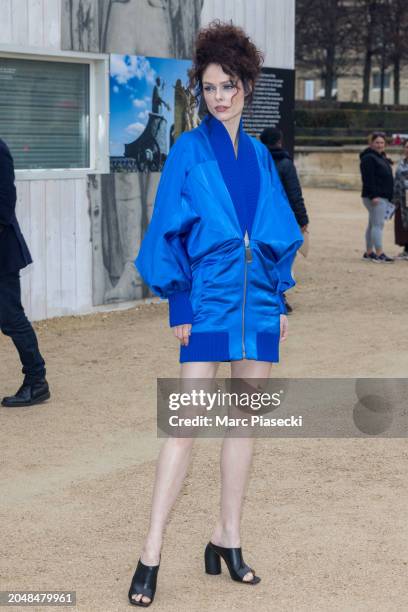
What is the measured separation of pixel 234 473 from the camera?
166 inches

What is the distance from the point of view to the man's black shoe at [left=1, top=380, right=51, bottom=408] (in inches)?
284

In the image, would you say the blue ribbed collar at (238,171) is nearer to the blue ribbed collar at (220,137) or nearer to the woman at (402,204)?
the blue ribbed collar at (220,137)

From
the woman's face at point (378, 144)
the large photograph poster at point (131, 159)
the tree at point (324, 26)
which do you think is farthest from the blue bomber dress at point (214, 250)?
the tree at point (324, 26)

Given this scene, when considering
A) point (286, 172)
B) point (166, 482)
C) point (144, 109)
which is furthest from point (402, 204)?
point (166, 482)

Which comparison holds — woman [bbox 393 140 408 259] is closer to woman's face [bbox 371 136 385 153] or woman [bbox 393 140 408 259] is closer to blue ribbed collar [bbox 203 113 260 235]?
woman's face [bbox 371 136 385 153]

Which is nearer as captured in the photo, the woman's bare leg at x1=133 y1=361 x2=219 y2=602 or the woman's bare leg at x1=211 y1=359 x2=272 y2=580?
the woman's bare leg at x1=133 y1=361 x2=219 y2=602

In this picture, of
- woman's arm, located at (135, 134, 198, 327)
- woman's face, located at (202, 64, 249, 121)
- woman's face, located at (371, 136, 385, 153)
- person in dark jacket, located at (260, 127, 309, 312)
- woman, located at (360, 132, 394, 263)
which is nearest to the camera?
woman's arm, located at (135, 134, 198, 327)

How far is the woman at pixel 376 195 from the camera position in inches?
609

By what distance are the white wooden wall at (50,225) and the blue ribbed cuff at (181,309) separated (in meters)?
6.38

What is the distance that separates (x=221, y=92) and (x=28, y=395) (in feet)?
11.8

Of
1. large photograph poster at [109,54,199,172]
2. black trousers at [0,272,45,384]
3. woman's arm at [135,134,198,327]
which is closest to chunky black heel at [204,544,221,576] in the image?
woman's arm at [135,134,198,327]

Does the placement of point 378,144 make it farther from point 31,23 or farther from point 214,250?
point 214,250

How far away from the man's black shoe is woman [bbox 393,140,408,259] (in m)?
9.29

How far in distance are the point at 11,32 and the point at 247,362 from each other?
657 centimetres
